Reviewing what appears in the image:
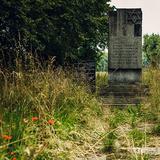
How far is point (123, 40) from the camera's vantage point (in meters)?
15.9

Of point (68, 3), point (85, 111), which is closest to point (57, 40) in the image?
point (68, 3)

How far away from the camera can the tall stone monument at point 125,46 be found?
51.9ft

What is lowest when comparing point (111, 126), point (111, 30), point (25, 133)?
point (111, 126)

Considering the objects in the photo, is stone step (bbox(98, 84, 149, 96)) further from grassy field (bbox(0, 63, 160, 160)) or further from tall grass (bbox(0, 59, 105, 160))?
tall grass (bbox(0, 59, 105, 160))

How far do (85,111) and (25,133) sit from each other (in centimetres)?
373

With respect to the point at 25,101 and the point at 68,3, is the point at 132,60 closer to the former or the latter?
the point at 68,3

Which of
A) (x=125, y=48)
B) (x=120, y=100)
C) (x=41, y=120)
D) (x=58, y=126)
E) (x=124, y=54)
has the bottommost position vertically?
(x=120, y=100)

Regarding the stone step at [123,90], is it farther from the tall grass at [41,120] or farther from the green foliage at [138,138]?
the green foliage at [138,138]

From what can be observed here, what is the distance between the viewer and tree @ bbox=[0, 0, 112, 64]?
1509cm

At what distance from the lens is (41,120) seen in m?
6.05

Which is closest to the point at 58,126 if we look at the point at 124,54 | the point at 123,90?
the point at 123,90

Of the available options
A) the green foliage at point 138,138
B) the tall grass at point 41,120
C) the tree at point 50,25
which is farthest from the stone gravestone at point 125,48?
the green foliage at point 138,138

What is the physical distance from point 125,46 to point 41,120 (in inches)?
397

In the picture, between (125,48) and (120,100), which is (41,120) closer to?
(120,100)
